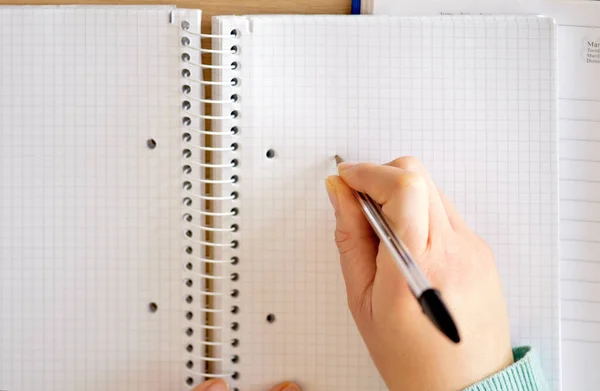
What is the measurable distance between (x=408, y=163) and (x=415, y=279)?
0.25m

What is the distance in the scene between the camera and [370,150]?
0.77 m

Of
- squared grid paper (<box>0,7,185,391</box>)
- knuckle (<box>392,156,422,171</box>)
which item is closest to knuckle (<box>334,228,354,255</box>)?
knuckle (<box>392,156,422,171</box>)

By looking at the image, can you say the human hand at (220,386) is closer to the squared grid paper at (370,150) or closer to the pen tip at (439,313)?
the squared grid paper at (370,150)

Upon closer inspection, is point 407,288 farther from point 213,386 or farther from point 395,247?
point 213,386

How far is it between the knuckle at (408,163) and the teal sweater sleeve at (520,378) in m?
0.25

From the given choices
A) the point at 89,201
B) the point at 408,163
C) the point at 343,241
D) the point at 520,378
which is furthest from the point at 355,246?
the point at 89,201

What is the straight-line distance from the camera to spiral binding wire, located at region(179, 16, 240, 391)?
0.76 m

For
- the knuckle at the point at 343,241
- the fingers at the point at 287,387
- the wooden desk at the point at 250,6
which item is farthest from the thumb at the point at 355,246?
the wooden desk at the point at 250,6

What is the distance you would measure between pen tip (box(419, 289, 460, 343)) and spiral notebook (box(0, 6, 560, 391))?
12.9 inches

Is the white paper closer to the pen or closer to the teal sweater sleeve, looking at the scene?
the teal sweater sleeve

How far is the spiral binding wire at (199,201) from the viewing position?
2.50 feet

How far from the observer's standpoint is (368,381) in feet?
2.52

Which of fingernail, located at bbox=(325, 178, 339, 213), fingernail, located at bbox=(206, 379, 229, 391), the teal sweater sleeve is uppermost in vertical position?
fingernail, located at bbox=(325, 178, 339, 213)

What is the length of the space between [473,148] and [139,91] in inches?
17.2
